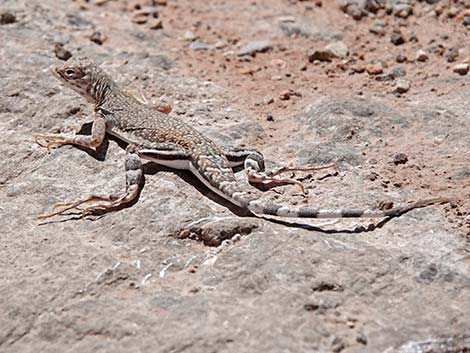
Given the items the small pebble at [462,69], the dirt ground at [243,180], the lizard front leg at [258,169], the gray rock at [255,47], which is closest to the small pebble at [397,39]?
the dirt ground at [243,180]

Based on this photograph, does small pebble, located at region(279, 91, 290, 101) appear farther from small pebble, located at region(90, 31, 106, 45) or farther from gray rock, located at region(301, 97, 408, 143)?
small pebble, located at region(90, 31, 106, 45)

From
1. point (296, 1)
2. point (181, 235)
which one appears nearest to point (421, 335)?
point (181, 235)

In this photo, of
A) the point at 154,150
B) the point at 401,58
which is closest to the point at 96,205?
the point at 154,150

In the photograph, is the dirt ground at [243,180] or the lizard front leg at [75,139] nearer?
the dirt ground at [243,180]

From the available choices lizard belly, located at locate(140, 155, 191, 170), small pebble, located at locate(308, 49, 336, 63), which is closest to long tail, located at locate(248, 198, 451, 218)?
lizard belly, located at locate(140, 155, 191, 170)

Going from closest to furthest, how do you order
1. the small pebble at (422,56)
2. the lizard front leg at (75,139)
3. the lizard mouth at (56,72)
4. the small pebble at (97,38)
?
the lizard front leg at (75,139) → the lizard mouth at (56,72) → the small pebble at (422,56) → the small pebble at (97,38)

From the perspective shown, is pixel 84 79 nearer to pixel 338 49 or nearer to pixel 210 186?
pixel 210 186

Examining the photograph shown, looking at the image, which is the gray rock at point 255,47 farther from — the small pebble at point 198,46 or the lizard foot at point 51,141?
the lizard foot at point 51,141

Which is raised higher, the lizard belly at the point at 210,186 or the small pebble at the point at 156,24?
the lizard belly at the point at 210,186
